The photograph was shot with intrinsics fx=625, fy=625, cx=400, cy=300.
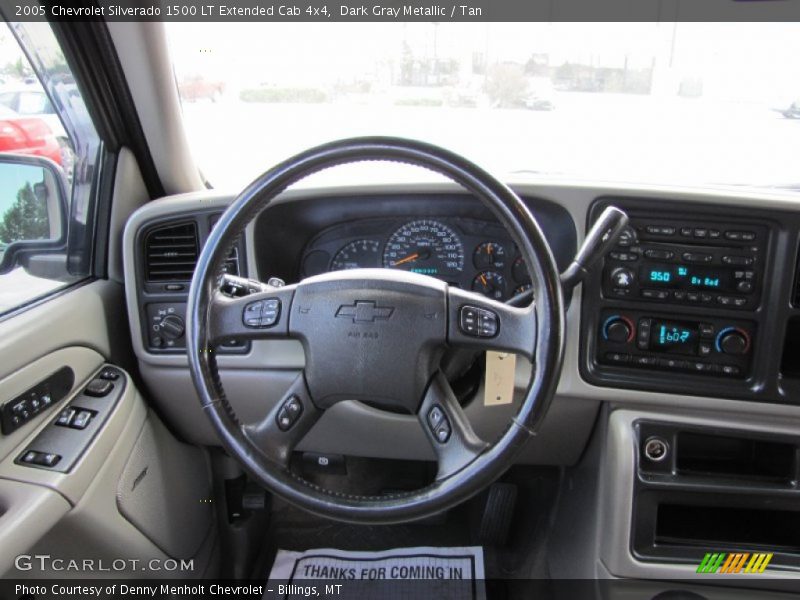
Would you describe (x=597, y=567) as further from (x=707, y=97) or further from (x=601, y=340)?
(x=707, y=97)

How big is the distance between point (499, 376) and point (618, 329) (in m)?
0.35

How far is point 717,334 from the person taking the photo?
1.42 m

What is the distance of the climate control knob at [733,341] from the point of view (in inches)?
55.2

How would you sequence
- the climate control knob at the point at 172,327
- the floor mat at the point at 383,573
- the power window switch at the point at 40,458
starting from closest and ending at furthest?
the power window switch at the point at 40,458 → the climate control knob at the point at 172,327 → the floor mat at the point at 383,573

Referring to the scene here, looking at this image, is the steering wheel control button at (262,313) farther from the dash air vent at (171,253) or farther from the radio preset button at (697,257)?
the radio preset button at (697,257)

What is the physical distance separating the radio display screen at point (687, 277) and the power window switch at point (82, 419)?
1.29 metres

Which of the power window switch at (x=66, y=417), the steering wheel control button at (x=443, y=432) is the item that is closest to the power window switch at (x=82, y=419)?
the power window switch at (x=66, y=417)

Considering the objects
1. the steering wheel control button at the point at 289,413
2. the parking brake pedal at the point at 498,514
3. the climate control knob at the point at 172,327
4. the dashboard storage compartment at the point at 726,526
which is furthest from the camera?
the parking brake pedal at the point at 498,514

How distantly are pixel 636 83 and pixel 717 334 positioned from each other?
609 mm

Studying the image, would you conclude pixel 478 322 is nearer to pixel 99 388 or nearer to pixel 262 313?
pixel 262 313

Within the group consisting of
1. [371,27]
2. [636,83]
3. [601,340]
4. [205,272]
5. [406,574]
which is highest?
[371,27]

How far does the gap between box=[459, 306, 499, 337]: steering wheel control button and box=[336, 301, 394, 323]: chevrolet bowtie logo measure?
0.12 metres

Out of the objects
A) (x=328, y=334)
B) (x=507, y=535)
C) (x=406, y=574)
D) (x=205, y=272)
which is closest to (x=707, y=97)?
(x=328, y=334)

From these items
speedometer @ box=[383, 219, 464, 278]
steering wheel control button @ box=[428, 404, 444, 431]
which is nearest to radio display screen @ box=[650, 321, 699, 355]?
speedometer @ box=[383, 219, 464, 278]
